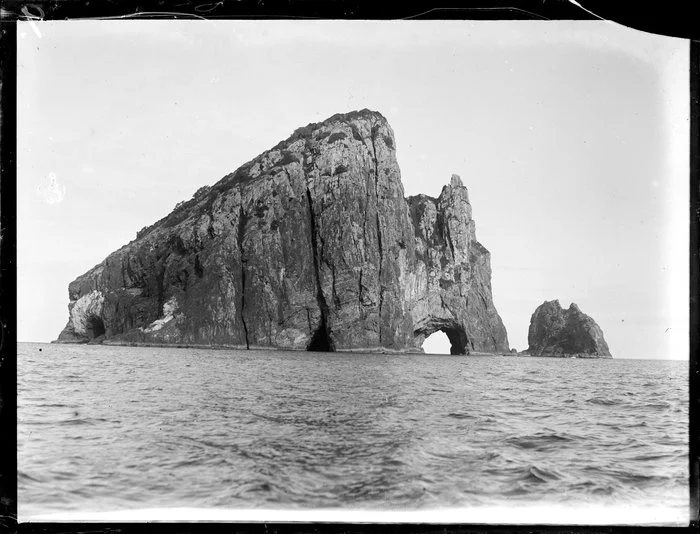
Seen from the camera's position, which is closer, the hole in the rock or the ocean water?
the ocean water

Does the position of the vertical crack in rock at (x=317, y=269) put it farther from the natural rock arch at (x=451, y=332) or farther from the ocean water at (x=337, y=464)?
the ocean water at (x=337, y=464)

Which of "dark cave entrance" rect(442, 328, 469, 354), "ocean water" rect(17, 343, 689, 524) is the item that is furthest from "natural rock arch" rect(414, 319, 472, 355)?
"ocean water" rect(17, 343, 689, 524)

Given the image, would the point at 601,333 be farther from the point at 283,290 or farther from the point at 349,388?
the point at 349,388

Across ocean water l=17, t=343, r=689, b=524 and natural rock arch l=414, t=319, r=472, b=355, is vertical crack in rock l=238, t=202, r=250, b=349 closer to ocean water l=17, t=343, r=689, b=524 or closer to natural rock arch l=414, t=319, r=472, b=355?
natural rock arch l=414, t=319, r=472, b=355

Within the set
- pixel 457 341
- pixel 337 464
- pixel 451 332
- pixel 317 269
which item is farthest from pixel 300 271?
pixel 337 464

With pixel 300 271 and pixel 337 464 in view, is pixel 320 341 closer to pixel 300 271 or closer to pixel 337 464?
pixel 300 271

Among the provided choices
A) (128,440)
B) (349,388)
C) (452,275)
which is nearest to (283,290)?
(452,275)
